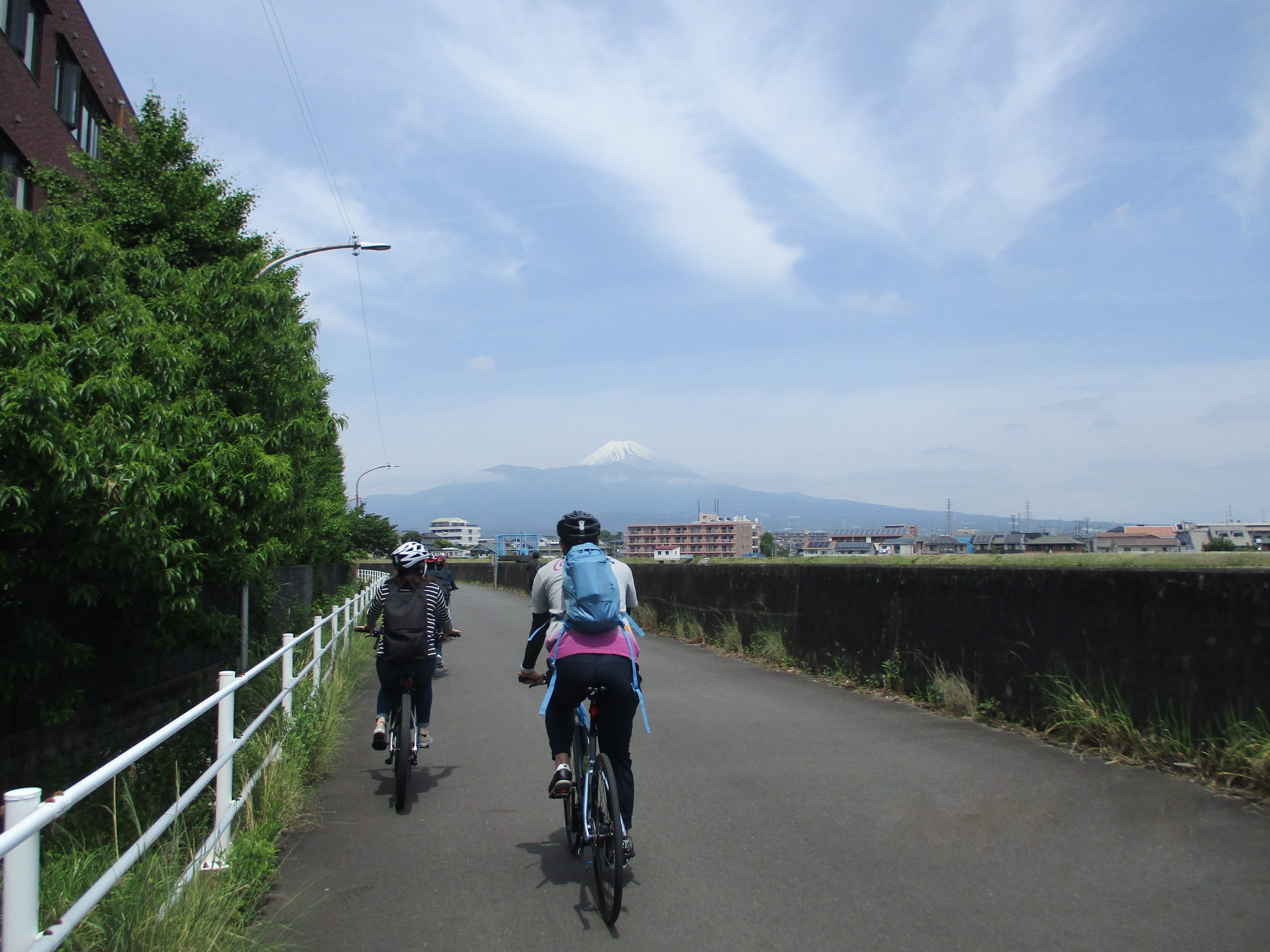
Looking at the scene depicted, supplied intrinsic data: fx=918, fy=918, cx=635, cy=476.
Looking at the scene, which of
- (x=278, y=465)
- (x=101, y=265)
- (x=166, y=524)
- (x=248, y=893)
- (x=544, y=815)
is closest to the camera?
(x=248, y=893)

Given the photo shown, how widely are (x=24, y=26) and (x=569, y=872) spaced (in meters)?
19.8

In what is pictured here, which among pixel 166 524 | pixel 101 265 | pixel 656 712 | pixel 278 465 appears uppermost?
pixel 101 265

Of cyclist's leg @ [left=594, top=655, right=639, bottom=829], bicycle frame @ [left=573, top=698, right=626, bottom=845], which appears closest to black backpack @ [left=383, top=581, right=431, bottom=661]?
bicycle frame @ [left=573, top=698, right=626, bottom=845]

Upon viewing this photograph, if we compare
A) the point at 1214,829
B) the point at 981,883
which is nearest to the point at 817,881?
the point at 981,883

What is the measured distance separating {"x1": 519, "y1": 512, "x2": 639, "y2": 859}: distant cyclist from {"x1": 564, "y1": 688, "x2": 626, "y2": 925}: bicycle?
52 mm

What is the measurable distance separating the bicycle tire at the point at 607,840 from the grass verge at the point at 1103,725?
4.11 metres

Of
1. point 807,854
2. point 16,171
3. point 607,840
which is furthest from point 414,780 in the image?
point 16,171

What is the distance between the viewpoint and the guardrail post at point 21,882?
2344 mm

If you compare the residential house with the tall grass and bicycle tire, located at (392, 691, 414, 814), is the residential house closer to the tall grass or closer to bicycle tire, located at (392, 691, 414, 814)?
the tall grass

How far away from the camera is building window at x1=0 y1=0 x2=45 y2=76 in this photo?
16375 millimetres

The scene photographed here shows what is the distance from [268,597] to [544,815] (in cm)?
999

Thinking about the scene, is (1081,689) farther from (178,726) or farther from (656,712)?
(178,726)

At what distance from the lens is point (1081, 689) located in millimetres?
7297

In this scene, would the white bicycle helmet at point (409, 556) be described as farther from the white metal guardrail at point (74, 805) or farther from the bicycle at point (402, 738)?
the white metal guardrail at point (74, 805)
